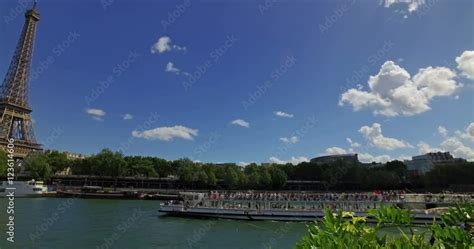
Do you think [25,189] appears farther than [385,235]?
Yes

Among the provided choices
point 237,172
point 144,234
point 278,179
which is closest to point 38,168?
point 237,172

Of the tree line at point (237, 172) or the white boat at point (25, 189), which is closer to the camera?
the white boat at point (25, 189)

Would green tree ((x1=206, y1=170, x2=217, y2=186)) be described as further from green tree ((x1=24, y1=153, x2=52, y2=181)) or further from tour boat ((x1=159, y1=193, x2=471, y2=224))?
tour boat ((x1=159, y1=193, x2=471, y2=224))

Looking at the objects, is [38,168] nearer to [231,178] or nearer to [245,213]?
[231,178]

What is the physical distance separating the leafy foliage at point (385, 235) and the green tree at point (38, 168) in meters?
92.7

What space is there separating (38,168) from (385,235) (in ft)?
306

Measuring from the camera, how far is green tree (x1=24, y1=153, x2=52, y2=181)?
8438cm

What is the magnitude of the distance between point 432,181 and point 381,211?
324ft

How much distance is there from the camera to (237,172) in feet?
309

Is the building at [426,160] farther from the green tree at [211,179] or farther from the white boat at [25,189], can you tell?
the white boat at [25,189]

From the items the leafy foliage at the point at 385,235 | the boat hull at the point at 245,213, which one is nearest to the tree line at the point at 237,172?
the boat hull at the point at 245,213

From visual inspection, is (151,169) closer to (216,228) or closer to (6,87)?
(6,87)

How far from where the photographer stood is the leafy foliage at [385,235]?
8.47ft

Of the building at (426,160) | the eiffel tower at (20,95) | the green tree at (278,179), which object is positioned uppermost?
the eiffel tower at (20,95)
